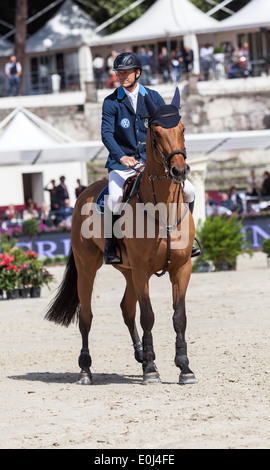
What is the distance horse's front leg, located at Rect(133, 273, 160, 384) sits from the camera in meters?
8.15

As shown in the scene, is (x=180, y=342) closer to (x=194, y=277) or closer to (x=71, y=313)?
(x=71, y=313)

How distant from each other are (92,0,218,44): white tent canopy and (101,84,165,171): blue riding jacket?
120 ft

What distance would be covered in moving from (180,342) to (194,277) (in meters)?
10.0

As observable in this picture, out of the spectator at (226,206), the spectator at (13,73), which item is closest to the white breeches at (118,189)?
the spectator at (226,206)

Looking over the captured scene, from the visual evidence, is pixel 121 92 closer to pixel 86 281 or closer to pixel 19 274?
pixel 86 281

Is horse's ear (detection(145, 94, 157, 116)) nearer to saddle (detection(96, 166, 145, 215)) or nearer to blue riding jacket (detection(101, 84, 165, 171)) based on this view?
→ blue riding jacket (detection(101, 84, 165, 171))

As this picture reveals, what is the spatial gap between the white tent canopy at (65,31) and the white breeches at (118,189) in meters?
40.7

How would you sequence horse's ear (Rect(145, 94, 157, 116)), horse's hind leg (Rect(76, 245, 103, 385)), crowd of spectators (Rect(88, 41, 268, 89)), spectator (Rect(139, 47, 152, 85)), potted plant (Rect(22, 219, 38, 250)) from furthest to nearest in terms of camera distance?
crowd of spectators (Rect(88, 41, 268, 89)) → spectator (Rect(139, 47, 152, 85)) → potted plant (Rect(22, 219, 38, 250)) → horse's hind leg (Rect(76, 245, 103, 385)) → horse's ear (Rect(145, 94, 157, 116))

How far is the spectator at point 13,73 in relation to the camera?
4031 centimetres

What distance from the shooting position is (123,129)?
8.71 meters

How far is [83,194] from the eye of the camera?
9.41 meters

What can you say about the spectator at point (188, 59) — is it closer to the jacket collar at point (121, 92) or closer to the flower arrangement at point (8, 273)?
the flower arrangement at point (8, 273)

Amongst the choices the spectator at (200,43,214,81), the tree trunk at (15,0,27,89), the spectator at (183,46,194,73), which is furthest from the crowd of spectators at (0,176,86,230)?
the tree trunk at (15,0,27,89)
